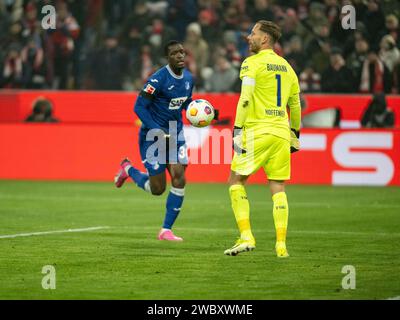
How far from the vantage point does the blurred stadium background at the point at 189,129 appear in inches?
455

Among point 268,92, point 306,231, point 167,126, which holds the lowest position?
point 306,231

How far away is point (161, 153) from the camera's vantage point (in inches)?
484

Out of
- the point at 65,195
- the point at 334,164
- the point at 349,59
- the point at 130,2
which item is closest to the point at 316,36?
the point at 349,59

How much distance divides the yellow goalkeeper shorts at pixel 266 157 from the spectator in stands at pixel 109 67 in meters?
13.8

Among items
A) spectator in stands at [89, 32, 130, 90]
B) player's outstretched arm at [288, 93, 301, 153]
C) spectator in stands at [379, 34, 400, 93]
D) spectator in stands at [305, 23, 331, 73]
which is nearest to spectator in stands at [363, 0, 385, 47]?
spectator in stands at [379, 34, 400, 93]

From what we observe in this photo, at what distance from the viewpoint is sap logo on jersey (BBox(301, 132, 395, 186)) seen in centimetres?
1939

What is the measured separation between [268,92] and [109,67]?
45.8 ft

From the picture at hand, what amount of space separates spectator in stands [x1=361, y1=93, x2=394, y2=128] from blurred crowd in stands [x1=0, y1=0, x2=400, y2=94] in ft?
1.84

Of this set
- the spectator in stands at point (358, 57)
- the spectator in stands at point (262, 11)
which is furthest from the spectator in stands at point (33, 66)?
the spectator in stands at point (358, 57)

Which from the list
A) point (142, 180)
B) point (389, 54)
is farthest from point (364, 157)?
point (142, 180)

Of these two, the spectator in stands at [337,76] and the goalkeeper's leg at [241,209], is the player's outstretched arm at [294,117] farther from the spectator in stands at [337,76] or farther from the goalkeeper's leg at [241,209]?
the spectator in stands at [337,76]

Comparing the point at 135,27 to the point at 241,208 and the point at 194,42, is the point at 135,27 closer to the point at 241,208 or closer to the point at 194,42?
the point at 194,42

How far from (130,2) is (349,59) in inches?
Answer: 243
